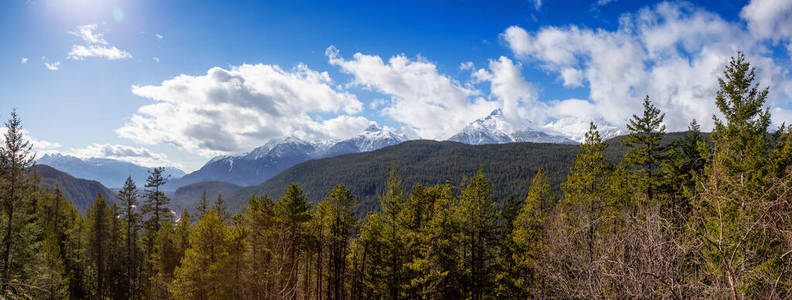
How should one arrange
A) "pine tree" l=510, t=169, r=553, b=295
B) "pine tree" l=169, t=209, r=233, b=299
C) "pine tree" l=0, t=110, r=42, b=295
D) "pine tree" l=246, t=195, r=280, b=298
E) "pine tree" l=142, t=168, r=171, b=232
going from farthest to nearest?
"pine tree" l=142, t=168, r=171, b=232, "pine tree" l=246, t=195, r=280, b=298, "pine tree" l=169, t=209, r=233, b=299, "pine tree" l=510, t=169, r=553, b=295, "pine tree" l=0, t=110, r=42, b=295

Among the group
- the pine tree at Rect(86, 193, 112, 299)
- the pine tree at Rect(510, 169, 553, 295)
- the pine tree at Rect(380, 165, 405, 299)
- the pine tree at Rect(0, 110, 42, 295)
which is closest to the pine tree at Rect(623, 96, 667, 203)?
the pine tree at Rect(510, 169, 553, 295)

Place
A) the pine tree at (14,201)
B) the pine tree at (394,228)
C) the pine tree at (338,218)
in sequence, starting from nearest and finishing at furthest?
the pine tree at (14,201)
the pine tree at (394,228)
the pine tree at (338,218)

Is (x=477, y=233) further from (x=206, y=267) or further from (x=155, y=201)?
(x=155, y=201)

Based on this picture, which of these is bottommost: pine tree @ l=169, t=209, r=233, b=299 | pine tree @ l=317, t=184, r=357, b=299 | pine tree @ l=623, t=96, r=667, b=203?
pine tree @ l=169, t=209, r=233, b=299

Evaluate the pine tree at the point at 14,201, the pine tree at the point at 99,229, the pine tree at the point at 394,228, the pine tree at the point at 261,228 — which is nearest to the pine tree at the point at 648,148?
the pine tree at the point at 394,228

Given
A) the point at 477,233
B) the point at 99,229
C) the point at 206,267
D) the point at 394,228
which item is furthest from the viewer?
the point at 99,229

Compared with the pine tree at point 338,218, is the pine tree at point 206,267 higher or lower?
lower

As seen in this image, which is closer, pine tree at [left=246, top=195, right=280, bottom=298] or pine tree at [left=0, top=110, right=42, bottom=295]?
pine tree at [left=0, top=110, right=42, bottom=295]

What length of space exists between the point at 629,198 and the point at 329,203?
733 inches

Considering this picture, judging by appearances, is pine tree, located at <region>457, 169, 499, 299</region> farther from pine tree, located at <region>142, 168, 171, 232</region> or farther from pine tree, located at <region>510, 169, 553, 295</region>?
pine tree, located at <region>142, 168, 171, 232</region>

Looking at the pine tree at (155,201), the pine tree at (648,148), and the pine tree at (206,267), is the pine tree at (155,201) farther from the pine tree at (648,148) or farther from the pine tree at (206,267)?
the pine tree at (648,148)

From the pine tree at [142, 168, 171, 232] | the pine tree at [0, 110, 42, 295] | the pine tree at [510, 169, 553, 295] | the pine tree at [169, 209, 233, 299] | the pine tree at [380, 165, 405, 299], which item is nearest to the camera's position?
the pine tree at [0, 110, 42, 295]

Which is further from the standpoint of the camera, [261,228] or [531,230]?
[261,228]

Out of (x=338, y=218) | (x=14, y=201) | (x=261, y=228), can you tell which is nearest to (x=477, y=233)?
(x=338, y=218)
